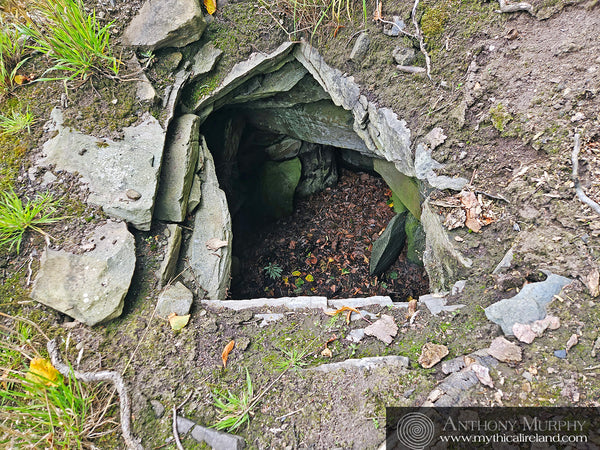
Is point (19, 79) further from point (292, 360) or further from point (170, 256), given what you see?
point (292, 360)

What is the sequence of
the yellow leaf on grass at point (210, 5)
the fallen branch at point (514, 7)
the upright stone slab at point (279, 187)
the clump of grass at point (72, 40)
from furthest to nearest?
the upright stone slab at point (279, 187) → the yellow leaf on grass at point (210, 5) → the clump of grass at point (72, 40) → the fallen branch at point (514, 7)

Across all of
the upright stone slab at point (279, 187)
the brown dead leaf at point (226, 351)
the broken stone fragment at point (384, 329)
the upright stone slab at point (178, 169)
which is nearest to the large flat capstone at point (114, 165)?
the upright stone slab at point (178, 169)

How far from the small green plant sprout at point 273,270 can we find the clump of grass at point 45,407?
324cm

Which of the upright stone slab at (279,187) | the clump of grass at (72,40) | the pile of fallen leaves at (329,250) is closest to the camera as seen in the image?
the clump of grass at (72,40)

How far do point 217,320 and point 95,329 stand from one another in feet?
2.56

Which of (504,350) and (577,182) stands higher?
(577,182)

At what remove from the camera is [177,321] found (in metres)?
2.34

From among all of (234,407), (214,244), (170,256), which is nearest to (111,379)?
(234,407)

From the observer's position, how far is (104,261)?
7.86ft

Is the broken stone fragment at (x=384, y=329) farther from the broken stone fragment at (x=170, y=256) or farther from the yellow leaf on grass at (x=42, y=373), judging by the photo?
the yellow leaf on grass at (x=42, y=373)

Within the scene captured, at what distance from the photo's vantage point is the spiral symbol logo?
159 centimetres

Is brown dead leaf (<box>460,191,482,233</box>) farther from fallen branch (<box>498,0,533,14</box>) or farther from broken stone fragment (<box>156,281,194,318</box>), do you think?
broken stone fragment (<box>156,281,194,318</box>)

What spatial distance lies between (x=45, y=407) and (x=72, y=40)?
8.72 ft

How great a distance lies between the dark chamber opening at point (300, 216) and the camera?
482 cm
